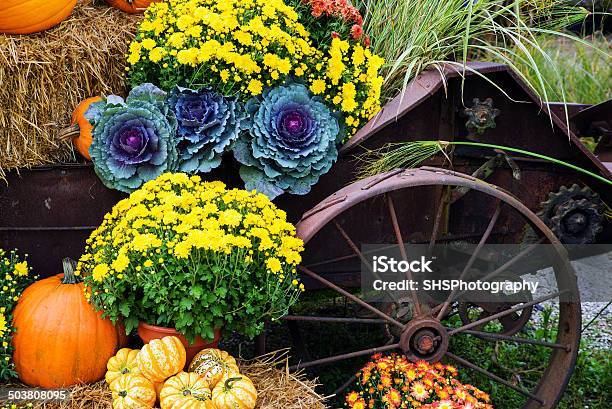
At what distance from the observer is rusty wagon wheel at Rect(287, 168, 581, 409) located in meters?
2.61

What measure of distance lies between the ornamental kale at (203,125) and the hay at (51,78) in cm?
35

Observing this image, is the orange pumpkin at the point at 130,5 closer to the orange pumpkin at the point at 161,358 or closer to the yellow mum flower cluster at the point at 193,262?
the yellow mum flower cluster at the point at 193,262

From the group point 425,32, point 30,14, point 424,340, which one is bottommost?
point 424,340

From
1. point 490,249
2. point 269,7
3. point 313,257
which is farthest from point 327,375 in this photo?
point 269,7

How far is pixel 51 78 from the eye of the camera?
2.68m

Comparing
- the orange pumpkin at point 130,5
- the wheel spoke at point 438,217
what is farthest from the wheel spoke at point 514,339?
the orange pumpkin at point 130,5

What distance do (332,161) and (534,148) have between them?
808mm

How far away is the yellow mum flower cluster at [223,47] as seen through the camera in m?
2.66

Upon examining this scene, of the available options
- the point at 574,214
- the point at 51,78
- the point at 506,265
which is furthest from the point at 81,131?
the point at 574,214

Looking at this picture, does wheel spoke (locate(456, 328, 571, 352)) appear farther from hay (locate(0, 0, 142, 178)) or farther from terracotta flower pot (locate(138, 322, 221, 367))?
hay (locate(0, 0, 142, 178))

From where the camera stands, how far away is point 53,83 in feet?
8.82

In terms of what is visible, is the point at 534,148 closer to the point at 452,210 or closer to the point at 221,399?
the point at 452,210

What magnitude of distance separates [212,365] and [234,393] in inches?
5.5

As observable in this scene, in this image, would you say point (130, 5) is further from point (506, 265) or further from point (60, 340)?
point (506, 265)
